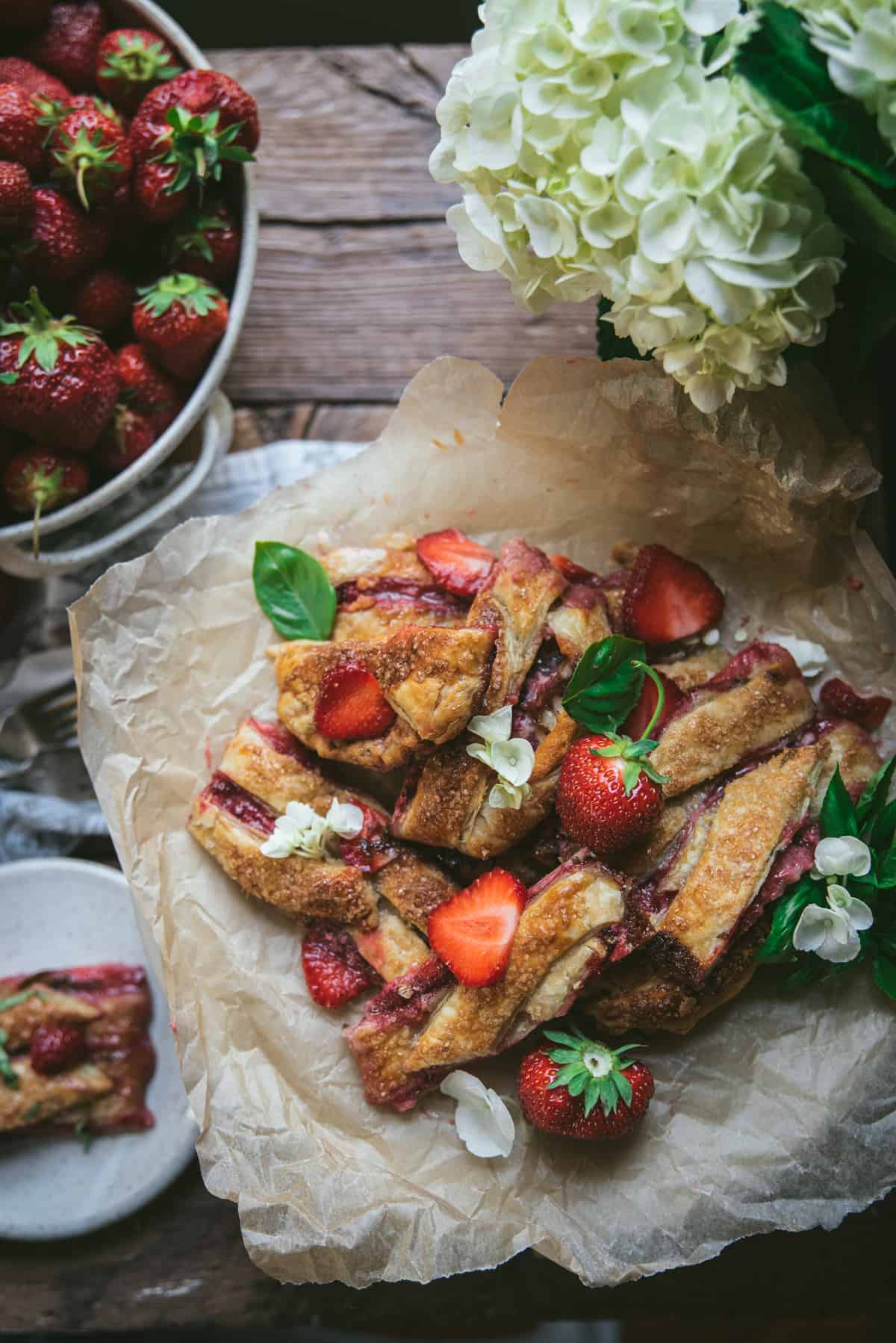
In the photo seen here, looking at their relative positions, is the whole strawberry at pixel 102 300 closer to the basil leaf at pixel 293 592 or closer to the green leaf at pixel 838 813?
the basil leaf at pixel 293 592

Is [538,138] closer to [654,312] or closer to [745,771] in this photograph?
[654,312]

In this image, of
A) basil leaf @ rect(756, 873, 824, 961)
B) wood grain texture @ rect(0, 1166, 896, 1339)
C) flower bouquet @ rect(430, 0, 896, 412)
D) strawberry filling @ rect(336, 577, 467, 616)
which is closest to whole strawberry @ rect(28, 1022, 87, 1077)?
wood grain texture @ rect(0, 1166, 896, 1339)

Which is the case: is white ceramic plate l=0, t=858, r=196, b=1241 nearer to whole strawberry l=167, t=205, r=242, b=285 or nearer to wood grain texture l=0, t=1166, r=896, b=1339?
wood grain texture l=0, t=1166, r=896, b=1339

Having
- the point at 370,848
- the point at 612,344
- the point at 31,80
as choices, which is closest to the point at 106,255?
the point at 31,80

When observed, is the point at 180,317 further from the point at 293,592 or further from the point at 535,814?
the point at 535,814

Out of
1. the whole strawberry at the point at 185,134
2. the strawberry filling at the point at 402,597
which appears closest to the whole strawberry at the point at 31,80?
the whole strawberry at the point at 185,134

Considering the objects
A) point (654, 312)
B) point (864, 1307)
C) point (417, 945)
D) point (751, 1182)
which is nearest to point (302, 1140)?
point (417, 945)

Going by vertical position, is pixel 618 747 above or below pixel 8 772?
above
